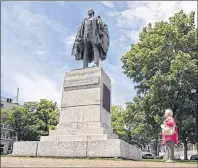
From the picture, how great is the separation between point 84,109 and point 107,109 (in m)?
1.54

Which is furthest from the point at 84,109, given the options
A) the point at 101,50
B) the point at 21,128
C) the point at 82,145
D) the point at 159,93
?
the point at 21,128

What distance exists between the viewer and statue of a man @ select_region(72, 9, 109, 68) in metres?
14.8

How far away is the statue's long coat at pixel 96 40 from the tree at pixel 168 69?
8.72 metres

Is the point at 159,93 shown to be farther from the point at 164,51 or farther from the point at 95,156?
the point at 95,156

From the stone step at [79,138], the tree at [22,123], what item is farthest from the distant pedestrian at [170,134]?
the tree at [22,123]

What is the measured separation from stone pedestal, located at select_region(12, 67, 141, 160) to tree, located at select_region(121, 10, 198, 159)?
961 centimetres

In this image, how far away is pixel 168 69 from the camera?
24.5 meters

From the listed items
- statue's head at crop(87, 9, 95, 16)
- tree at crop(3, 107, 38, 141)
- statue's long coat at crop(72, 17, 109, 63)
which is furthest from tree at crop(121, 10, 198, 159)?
tree at crop(3, 107, 38, 141)

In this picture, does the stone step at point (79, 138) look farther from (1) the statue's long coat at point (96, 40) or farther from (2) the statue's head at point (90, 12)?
(2) the statue's head at point (90, 12)

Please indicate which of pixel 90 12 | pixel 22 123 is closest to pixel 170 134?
pixel 90 12

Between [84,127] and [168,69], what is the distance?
14.5 metres

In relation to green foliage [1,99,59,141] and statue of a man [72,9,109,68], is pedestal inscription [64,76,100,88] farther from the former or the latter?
green foliage [1,99,59,141]

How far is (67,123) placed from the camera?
12.7m

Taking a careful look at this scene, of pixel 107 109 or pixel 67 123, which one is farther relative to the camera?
pixel 107 109
